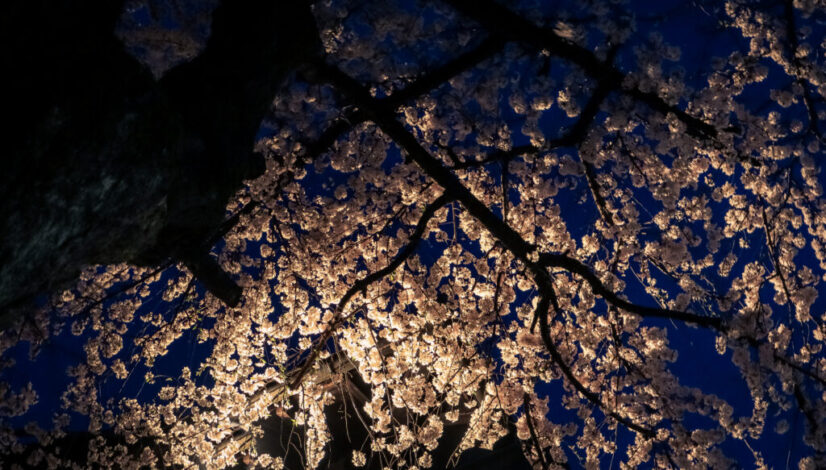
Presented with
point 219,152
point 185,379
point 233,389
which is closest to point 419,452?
point 233,389

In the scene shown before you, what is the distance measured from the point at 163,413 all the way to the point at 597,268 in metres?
10.3

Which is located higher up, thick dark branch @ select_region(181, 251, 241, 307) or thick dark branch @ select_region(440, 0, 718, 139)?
thick dark branch @ select_region(440, 0, 718, 139)

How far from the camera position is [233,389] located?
10.4 meters

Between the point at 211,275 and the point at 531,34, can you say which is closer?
the point at 531,34

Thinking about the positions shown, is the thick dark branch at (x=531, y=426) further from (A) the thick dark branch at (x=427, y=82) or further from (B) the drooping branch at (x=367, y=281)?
(A) the thick dark branch at (x=427, y=82)

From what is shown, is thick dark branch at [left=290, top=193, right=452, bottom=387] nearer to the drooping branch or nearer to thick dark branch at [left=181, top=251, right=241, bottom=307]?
the drooping branch

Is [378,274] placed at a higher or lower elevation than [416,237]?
lower

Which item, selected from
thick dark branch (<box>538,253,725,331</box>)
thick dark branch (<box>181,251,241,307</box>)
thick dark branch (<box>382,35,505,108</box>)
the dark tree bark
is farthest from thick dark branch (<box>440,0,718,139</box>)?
thick dark branch (<box>181,251,241,307</box>)

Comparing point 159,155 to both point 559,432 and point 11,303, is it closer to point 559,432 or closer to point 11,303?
point 11,303

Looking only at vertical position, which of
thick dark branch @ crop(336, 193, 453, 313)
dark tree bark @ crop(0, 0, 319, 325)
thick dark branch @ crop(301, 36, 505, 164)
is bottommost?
dark tree bark @ crop(0, 0, 319, 325)

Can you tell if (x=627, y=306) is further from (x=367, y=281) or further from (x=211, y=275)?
(x=211, y=275)

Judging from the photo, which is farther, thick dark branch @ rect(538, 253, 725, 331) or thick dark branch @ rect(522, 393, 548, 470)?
thick dark branch @ rect(522, 393, 548, 470)

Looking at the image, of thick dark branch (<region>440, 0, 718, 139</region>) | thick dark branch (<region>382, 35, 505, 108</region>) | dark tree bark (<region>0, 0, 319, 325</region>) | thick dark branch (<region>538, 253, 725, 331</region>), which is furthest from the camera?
thick dark branch (<region>382, 35, 505, 108</region>)

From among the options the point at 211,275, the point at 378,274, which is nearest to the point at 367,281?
the point at 378,274
